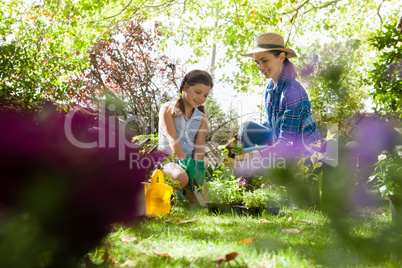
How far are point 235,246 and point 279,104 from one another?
2173mm

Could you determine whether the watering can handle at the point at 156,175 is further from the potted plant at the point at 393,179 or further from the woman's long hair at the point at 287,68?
the potted plant at the point at 393,179

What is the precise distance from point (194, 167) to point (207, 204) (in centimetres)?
40

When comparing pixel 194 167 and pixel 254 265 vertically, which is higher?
pixel 194 167

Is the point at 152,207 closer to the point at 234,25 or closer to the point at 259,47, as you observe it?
the point at 259,47

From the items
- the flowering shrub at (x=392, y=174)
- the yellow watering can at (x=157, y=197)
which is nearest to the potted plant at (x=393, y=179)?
the flowering shrub at (x=392, y=174)

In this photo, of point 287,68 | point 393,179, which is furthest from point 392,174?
point 287,68

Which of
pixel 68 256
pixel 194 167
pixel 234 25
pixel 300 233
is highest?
pixel 234 25

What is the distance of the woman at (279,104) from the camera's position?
3.25 m

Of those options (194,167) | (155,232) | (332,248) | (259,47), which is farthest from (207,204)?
(259,47)

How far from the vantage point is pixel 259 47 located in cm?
374

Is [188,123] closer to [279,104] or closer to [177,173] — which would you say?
[177,173]

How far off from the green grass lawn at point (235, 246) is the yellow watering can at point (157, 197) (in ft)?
0.66

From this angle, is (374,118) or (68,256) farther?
(374,118)

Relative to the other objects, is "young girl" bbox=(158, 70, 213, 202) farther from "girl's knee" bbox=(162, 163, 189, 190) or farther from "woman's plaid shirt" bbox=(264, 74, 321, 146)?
"woman's plaid shirt" bbox=(264, 74, 321, 146)
